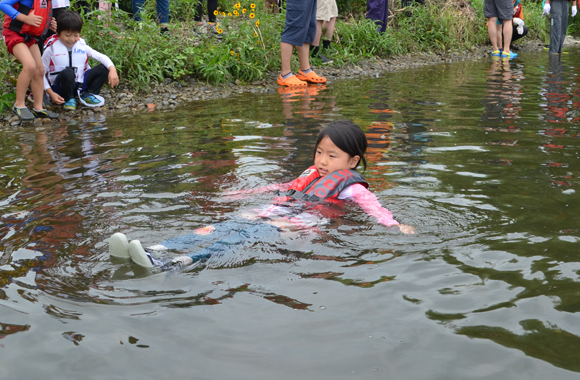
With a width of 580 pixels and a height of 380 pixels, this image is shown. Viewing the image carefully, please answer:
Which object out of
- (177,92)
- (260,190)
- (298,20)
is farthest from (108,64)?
(260,190)

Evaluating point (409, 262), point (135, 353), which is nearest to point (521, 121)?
point (409, 262)

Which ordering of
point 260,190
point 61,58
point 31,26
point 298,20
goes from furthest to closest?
1. point 298,20
2. point 61,58
3. point 31,26
4. point 260,190

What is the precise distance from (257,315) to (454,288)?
0.98 meters

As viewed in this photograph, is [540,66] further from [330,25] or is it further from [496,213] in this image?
[496,213]

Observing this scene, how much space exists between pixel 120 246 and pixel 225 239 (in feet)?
1.95

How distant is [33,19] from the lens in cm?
668

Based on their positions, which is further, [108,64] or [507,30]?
[507,30]

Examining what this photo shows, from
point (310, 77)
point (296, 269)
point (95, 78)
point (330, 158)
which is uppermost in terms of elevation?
point (95, 78)

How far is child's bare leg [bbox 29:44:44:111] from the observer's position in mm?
7012

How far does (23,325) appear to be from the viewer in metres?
2.46

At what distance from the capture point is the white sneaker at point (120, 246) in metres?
3.00

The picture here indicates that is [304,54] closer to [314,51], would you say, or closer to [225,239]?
[314,51]

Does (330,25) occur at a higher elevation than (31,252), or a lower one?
higher

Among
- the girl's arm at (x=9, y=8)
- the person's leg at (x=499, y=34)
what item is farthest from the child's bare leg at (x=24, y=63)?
the person's leg at (x=499, y=34)
